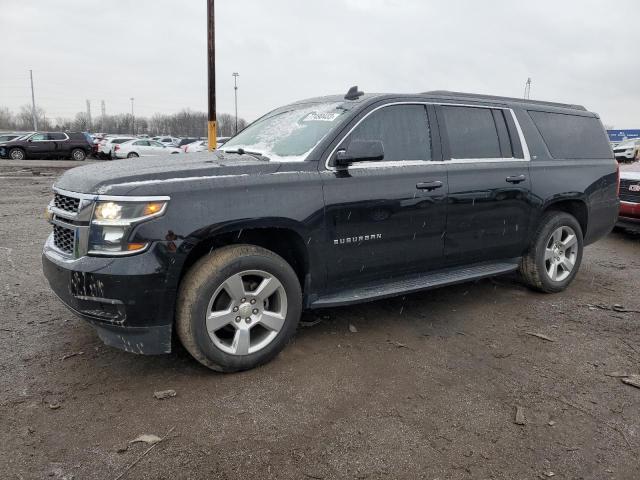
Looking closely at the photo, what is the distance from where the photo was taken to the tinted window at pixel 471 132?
4.29 meters

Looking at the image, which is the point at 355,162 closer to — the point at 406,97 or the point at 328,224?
the point at 328,224

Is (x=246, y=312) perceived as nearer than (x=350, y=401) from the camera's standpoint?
No

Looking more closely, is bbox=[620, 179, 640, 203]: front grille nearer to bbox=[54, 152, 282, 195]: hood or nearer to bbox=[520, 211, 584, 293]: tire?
bbox=[520, 211, 584, 293]: tire

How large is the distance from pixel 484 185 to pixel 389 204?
109 centimetres

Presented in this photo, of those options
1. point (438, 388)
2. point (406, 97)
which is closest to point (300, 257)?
point (438, 388)

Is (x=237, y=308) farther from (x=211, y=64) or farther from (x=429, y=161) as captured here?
(x=211, y=64)

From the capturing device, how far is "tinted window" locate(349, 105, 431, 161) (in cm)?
383

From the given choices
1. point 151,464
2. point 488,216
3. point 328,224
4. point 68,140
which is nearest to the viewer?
point 151,464

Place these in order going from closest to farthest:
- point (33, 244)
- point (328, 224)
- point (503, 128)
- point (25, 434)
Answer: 1. point (25, 434)
2. point (328, 224)
3. point (503, 128)
4. point (33, 244)

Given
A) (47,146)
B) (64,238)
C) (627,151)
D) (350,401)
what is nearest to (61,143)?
(47,146)

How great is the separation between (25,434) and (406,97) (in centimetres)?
345

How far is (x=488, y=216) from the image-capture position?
439 centimetres

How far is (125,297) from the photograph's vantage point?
287cm

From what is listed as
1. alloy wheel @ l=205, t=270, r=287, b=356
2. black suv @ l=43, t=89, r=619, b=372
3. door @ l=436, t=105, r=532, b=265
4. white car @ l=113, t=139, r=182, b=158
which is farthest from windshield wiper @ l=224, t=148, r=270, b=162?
white car @ l=113, t=139, r=182, b=158
